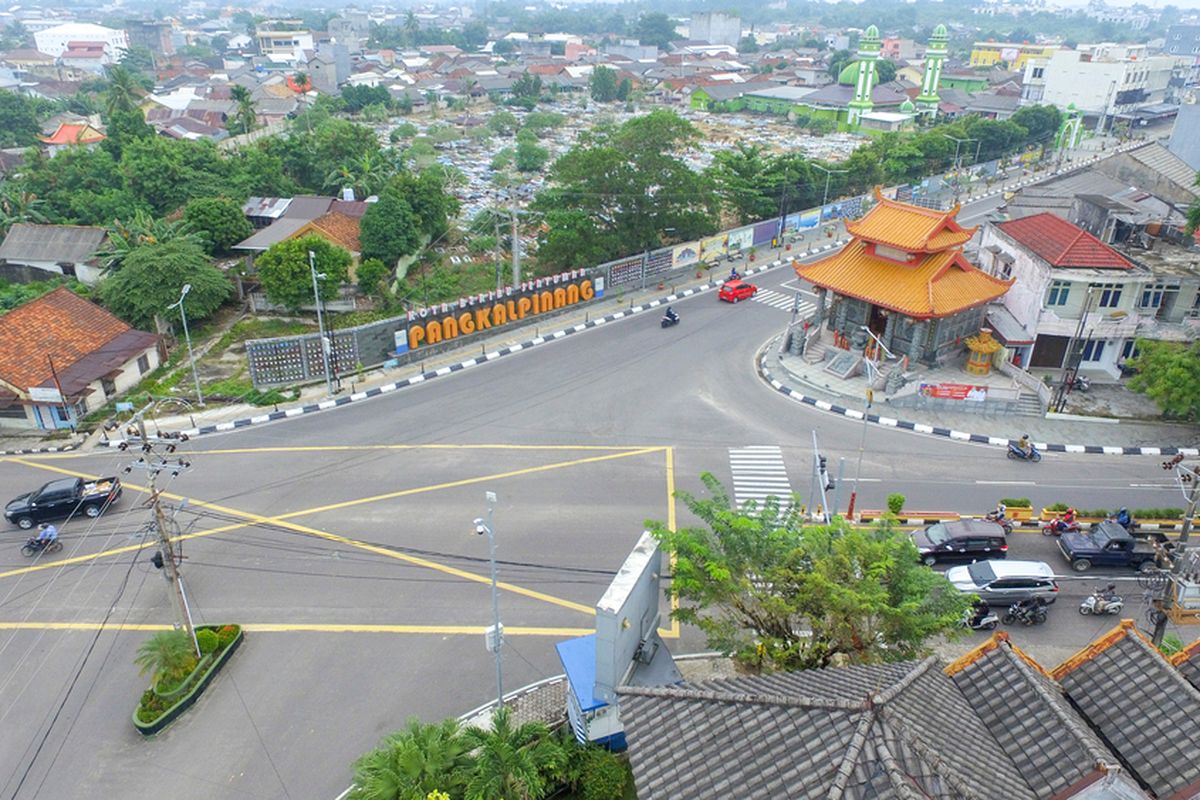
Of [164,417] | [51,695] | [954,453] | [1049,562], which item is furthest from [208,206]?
[1049,562]

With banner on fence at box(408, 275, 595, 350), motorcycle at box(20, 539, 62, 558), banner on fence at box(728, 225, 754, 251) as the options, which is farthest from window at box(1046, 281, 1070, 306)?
motorcycle at box(20, 539, 62, 558)

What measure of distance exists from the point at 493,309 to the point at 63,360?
23816 millimetres

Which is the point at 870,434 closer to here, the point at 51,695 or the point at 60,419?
the point at 51,695

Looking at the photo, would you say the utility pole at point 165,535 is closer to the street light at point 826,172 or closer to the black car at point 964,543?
the black car at point 964,543

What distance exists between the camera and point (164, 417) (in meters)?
40.4

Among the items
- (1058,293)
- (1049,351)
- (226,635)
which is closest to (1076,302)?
(1058,293)

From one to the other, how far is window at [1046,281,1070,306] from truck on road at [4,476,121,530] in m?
47.2

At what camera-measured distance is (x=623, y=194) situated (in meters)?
54.9

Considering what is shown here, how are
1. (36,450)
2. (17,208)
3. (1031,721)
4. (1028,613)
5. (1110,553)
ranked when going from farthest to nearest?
Answer: (17,208), (36,450), (1110,553), (1028,613), (1031,721)

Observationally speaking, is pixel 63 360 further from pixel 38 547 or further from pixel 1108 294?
pixel 1108 294

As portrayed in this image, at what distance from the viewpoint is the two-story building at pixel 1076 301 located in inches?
1652

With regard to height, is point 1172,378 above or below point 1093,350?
above

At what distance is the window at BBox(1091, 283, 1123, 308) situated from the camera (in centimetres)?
4175

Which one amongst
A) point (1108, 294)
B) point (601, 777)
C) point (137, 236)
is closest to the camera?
point (601, 777)
